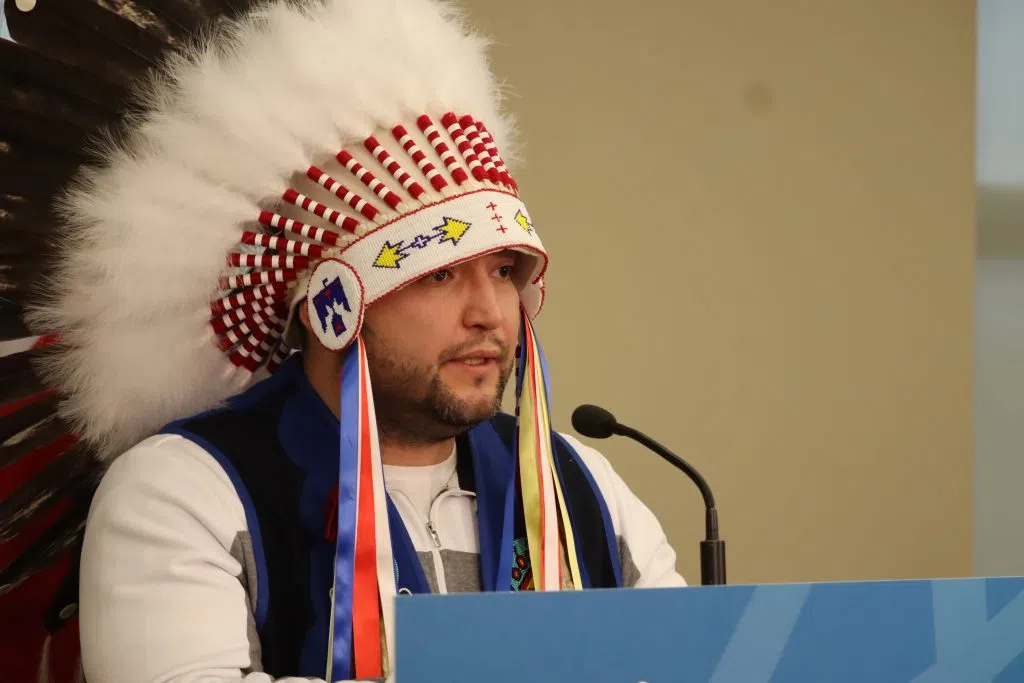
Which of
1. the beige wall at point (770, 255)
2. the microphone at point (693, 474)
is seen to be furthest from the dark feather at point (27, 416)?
the beige wall at point (770, 255)

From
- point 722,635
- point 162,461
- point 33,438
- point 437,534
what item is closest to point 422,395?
point 437,534

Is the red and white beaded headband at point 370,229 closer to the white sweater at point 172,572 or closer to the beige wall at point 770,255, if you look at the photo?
the white sweater at point 172,572

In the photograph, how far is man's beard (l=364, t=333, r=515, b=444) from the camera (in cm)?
152

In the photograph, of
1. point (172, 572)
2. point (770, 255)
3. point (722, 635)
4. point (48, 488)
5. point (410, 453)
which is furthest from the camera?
point (770, 255)

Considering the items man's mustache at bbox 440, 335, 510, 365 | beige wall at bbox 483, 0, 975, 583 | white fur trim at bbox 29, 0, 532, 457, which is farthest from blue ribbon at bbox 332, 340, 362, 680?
beige wall at bbox 483, 0, 975, 583

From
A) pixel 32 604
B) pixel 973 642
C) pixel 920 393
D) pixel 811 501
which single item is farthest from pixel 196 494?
pixel 920 393

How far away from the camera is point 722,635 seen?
0.85 m

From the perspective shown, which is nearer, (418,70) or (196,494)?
(196,494)

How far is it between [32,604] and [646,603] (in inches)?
39.4

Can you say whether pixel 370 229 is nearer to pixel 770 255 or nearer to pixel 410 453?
pixel 410 453

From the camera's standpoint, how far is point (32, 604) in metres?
1.50

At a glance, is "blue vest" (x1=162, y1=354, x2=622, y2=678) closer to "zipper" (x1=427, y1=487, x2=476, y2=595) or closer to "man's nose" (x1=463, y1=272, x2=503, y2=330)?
"zipper" (x1=427, y1=487, x2=476, y2=595)

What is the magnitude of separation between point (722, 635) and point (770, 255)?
201 centimetres

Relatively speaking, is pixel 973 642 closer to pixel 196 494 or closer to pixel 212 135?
→ pixel 196 494
